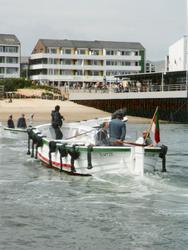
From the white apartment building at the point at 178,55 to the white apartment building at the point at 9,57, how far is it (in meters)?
41.8

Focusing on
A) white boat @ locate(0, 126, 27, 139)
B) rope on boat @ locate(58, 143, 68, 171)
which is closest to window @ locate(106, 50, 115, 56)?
white boat @ locate(0, 126, 27, 139)

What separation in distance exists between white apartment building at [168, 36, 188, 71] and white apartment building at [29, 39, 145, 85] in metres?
31.6

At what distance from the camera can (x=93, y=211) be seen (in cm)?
1608

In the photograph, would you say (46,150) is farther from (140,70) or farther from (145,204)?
(140,70)

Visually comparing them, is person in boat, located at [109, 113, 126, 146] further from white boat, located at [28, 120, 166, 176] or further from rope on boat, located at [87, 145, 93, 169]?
rope on boat, located at [87, 145, 93, 169]

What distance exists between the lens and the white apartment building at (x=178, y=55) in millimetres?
81312

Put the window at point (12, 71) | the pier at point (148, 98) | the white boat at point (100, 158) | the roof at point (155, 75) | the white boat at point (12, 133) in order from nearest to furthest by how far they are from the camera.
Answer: the white boat at point (100, 158), the white boat at point (12, 133), the pier at point (148, 98), the roof at point (155, 75), the window at point (12, 71)

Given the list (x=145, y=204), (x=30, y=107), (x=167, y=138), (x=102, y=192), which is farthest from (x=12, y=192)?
(x=30, y=107)

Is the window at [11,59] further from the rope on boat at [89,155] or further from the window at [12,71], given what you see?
the rope on boat at [89,155]

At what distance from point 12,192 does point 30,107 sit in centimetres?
5529

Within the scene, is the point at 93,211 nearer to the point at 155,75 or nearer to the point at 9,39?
the point at 155,75

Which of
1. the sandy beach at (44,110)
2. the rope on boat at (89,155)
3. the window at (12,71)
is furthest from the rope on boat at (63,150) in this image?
the window at (12,71)

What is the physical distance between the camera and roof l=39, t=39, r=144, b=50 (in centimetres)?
12719

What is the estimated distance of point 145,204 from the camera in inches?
661
